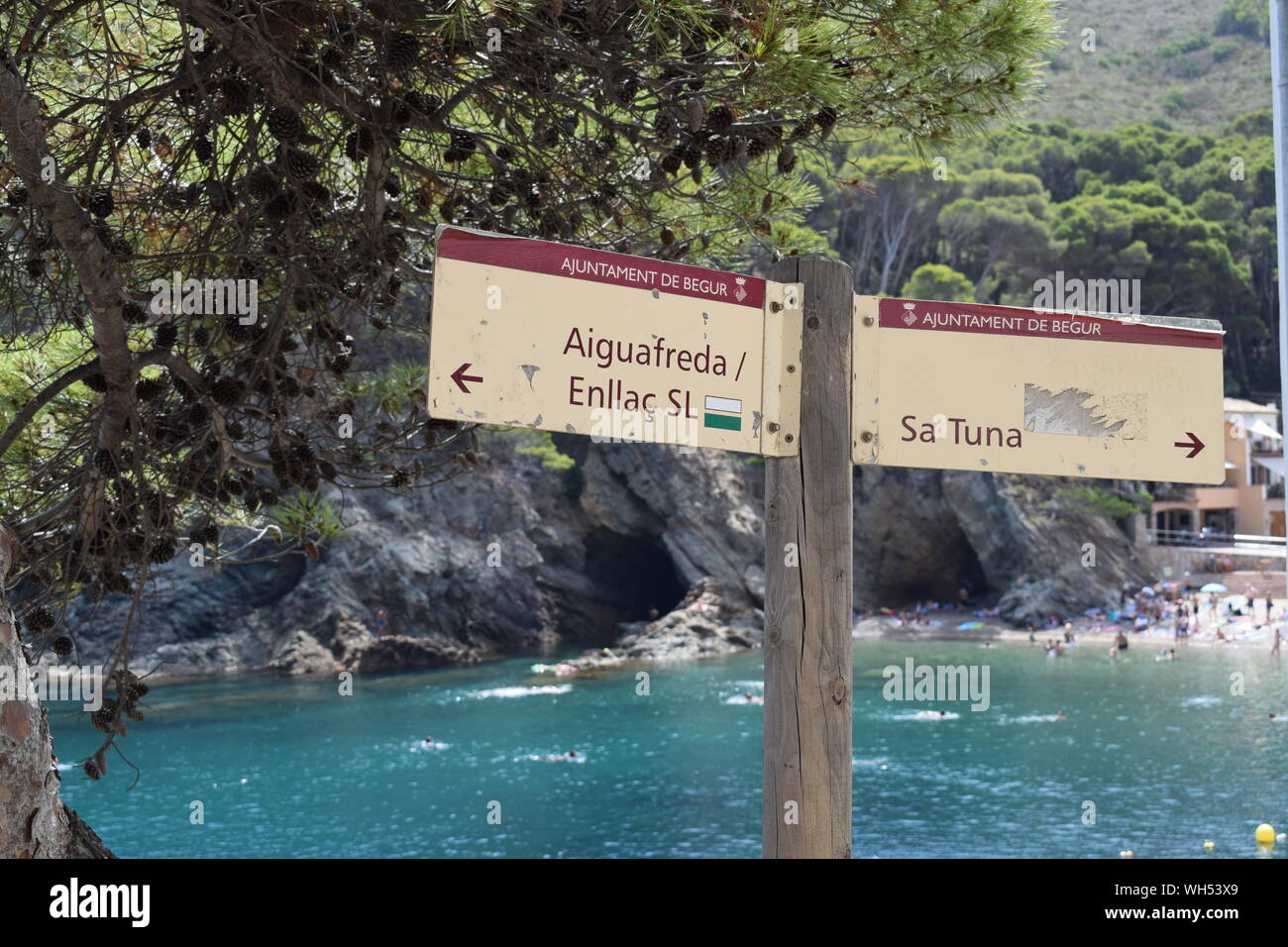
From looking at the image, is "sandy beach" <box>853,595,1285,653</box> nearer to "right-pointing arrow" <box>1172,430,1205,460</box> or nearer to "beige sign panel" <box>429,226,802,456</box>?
"right-pointing arrow" <box>1172,430,1205,460</box>

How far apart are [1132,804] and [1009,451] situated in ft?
50.3

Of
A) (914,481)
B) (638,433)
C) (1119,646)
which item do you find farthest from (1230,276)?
(638,433)

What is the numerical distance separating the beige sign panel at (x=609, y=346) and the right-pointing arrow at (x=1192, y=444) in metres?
0.70

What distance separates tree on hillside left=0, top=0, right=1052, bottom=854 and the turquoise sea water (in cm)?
1046

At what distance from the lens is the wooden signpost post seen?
1747 mm

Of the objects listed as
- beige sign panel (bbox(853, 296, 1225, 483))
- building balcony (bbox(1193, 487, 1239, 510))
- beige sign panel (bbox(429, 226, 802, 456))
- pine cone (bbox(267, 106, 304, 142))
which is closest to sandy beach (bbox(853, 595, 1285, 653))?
building balcony (bbox(1193, 487, 1239, 510))

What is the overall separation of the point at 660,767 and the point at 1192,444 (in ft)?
56.8

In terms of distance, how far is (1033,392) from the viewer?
6.59ft

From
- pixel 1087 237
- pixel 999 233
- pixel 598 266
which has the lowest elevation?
pixel 598 266

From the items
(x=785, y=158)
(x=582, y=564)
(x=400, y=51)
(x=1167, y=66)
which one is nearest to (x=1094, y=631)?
(x=582, y=564)

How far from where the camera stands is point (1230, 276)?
37.2 meters

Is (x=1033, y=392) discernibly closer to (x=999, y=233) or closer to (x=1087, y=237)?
(x=999, y=233)

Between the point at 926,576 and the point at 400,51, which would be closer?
the point at 400,51
